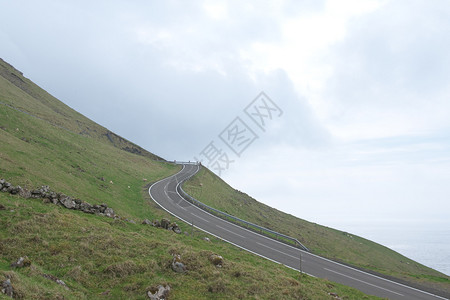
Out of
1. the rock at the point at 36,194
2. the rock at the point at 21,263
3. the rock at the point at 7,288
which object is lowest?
the rock at the point at 36,194

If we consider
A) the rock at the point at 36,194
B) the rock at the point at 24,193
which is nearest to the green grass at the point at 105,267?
the rock at the point at 24,193

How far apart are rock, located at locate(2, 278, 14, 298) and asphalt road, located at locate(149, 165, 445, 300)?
20.8m

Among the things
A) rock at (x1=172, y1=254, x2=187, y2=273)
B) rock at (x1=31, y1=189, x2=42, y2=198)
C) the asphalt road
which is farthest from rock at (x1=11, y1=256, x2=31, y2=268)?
the asphalt road

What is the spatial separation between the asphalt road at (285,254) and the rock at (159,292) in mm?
15672

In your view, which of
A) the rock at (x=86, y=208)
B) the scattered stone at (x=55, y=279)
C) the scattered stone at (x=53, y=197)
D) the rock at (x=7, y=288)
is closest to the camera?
the rock at (x=7, y=288)

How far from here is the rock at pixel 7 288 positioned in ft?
30.5

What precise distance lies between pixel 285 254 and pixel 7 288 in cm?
2393

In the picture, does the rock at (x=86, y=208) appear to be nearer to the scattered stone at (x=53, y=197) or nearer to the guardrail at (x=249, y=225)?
the scattered stone at (x=53, y=197)

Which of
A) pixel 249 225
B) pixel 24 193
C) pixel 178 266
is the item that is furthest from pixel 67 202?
pixel 249 225

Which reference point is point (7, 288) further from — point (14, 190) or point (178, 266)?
point (14, 190)

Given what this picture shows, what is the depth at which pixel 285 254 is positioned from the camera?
2817 cm

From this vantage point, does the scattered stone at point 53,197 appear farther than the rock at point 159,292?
Yes

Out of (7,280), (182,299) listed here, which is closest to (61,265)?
(7,280)

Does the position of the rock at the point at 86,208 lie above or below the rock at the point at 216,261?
below
